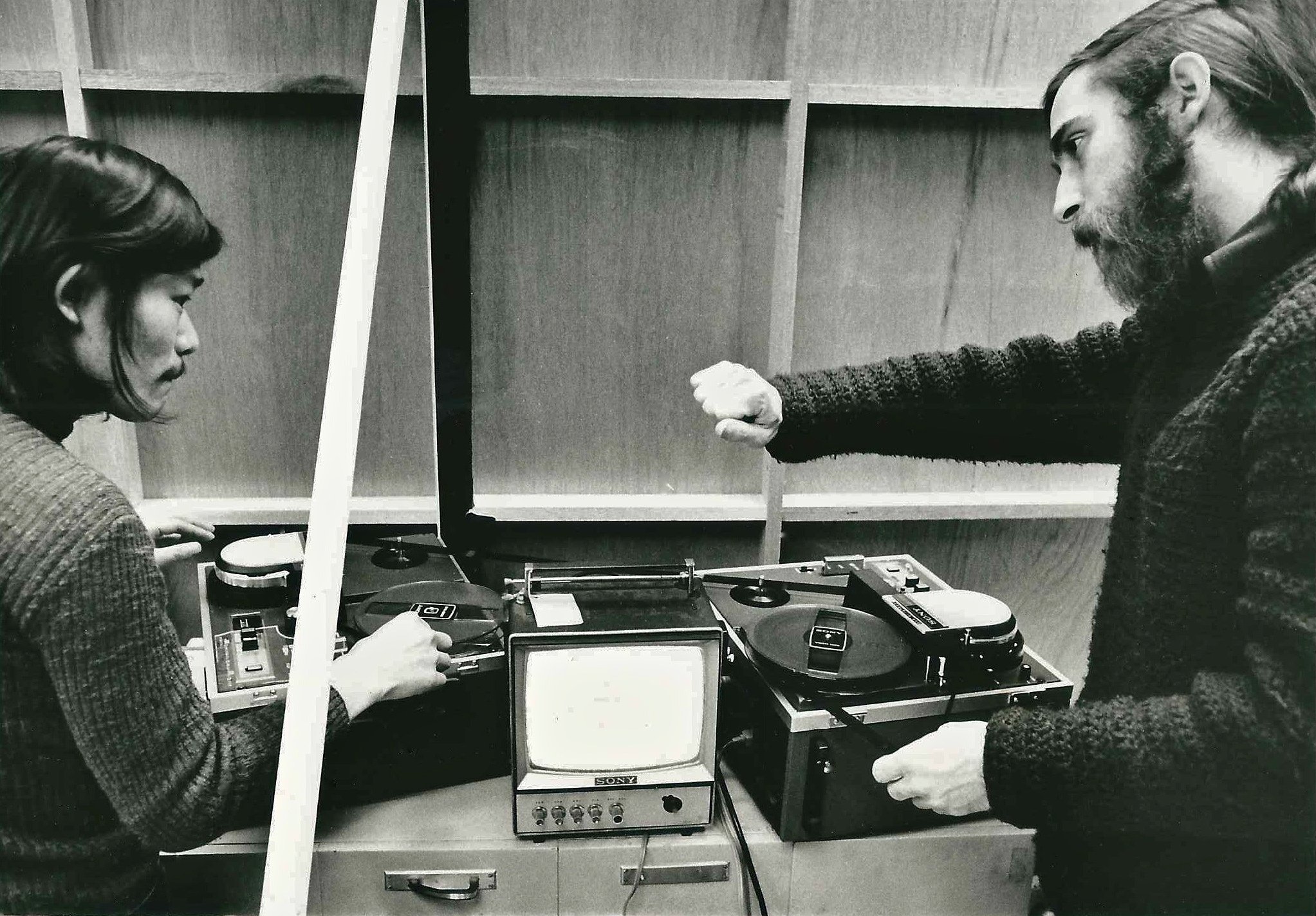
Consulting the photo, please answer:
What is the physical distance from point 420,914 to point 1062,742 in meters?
0.84

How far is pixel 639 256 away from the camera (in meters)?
1.61

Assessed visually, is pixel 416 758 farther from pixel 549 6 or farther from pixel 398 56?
pixel 549 6

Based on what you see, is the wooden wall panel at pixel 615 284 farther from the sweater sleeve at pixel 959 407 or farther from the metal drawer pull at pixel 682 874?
the metal drawer pull at pixel 682 874

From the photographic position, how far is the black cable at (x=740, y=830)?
1.19 m

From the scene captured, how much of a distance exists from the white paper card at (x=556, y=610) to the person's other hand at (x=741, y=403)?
34 centimetres

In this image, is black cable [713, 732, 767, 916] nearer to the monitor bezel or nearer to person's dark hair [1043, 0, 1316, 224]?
the monitor bezel

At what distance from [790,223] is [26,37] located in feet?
3.62

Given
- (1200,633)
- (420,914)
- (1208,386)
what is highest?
(1208,386)

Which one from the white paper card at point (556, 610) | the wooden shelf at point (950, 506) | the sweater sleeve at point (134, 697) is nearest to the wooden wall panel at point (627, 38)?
the wooden shelf at point (950, 506)

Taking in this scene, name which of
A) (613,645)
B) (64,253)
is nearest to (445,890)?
(613,645)

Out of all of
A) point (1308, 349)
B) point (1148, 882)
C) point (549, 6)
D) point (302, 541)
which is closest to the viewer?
point (1308, 349)

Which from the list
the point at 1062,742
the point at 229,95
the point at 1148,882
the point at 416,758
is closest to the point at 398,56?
the point at 229,95

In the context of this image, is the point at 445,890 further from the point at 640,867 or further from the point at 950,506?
the point at 950,506

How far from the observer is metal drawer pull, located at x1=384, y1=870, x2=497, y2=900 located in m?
1.19
